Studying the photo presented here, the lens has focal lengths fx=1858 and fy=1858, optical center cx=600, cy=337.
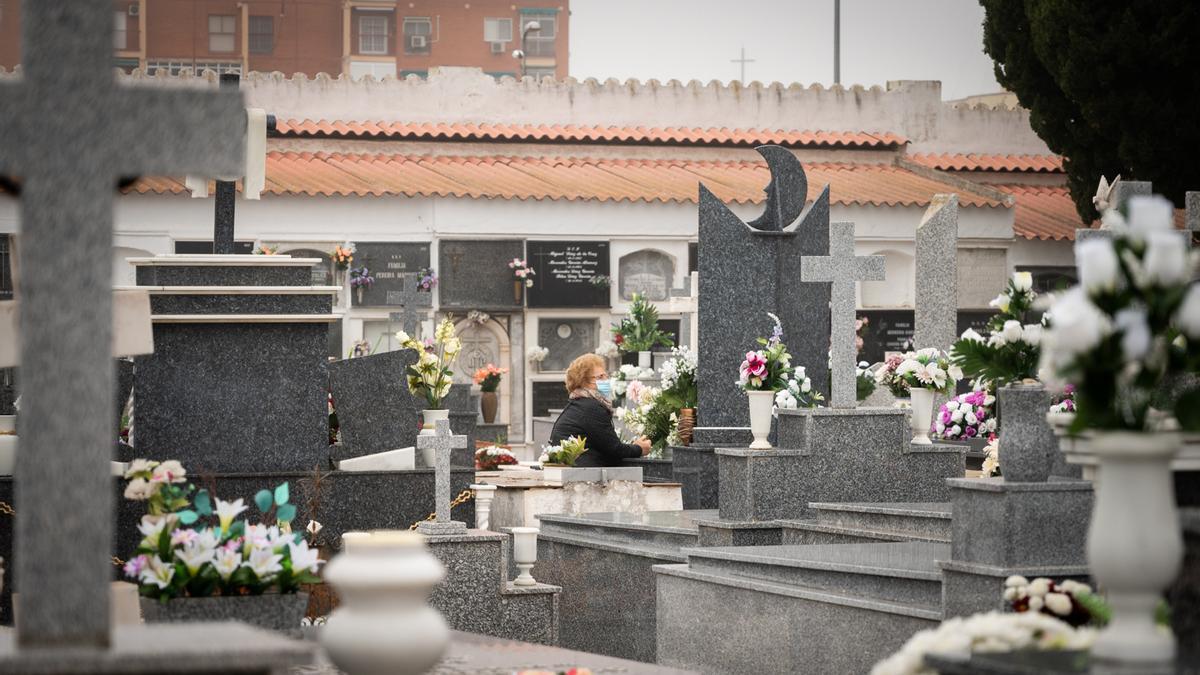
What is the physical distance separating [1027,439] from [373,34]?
41991 millimetres

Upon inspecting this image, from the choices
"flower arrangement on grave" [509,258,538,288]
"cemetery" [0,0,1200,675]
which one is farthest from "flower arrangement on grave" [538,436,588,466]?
"flower arrangement on grave" [509,258,538,288]

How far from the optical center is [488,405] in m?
21.8

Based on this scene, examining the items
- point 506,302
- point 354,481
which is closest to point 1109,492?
point 354,481

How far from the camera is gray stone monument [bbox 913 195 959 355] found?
52.7 feet

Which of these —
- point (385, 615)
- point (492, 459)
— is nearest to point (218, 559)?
point (385, 615)

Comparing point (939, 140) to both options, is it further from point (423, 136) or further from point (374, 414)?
point (374, 414)

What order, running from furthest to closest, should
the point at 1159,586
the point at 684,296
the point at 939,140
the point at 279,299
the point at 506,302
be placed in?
the point at 939,140 → the point at 506,302 → the point at 684,296 → the point at 279,299 → the point at 1159,586

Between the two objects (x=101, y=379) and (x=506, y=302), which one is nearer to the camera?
(x=101, y=379)

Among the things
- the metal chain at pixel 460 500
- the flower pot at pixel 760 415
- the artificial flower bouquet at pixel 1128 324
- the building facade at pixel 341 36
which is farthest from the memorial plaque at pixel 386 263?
the artificial flower bouquet at pixel 1128 324

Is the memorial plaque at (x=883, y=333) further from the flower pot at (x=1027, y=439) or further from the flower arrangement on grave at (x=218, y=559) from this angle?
the flower arrangement on grave at (x=218, y=559)

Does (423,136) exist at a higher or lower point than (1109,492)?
higher

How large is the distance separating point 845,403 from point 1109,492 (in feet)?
20.6

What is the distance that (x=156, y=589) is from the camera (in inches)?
231

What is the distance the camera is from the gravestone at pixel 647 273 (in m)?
24.6
